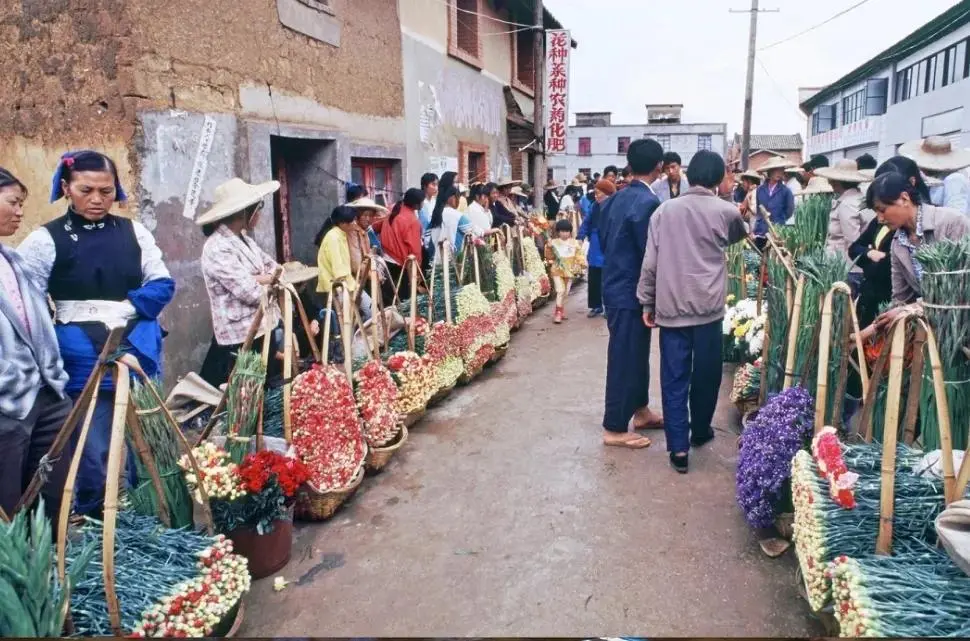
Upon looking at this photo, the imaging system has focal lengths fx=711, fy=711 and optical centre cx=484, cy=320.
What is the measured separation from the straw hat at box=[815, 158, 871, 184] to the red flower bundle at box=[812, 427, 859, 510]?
125 inches

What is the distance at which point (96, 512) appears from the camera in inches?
122

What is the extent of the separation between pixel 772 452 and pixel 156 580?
2.45 m

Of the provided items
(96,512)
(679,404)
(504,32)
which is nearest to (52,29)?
(96,512)

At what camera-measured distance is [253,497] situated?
2891 millimetres

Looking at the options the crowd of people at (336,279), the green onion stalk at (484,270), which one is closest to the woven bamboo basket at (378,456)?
the crowd of people at (336,279)

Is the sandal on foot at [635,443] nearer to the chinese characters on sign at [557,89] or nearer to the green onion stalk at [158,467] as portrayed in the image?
the green onion stalk at [158,467]

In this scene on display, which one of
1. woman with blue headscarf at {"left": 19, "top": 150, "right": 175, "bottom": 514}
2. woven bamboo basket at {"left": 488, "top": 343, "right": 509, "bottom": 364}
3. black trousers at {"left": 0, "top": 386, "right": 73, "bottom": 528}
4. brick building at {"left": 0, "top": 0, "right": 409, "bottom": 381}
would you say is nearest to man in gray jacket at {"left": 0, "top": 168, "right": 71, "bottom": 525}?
black trousers at {"left": 0, "top": 386, "right": 73, "bottom": 528}

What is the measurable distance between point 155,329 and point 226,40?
3140 mm

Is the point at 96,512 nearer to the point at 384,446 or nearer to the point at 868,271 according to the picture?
the point at 384,446

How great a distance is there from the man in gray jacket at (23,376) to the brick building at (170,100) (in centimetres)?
211

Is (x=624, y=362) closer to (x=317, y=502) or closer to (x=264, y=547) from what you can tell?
(x=317, y=502)

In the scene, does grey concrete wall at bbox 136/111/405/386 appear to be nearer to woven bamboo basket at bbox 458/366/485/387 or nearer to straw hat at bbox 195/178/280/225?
straw hat at bbox 195/178/280/225

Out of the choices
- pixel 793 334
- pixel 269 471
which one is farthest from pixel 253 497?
pixel 793 334

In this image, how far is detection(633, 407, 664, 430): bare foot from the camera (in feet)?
15.6
